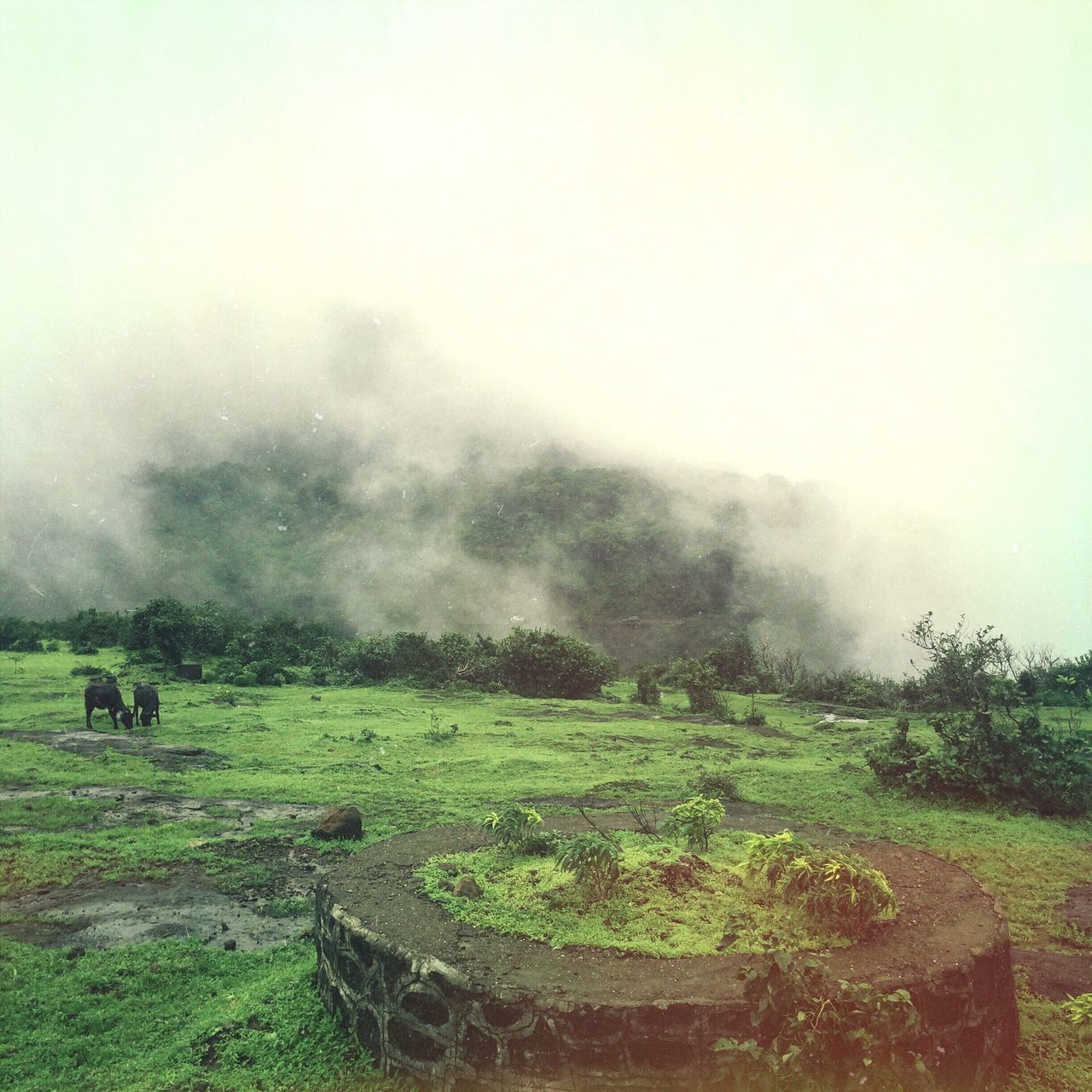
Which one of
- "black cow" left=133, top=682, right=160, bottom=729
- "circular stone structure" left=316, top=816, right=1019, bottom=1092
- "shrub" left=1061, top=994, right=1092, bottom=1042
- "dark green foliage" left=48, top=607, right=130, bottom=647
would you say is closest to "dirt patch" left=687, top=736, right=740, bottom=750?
"circular stone structure" left=316, top=816, right=1019, bottom=1092

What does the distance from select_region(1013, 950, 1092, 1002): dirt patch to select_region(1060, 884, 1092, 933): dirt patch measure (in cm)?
94

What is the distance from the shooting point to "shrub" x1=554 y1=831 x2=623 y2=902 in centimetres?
580

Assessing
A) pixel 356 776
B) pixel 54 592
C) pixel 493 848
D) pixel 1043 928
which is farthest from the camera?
pixel 54 592

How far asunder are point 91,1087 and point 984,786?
42.5ft

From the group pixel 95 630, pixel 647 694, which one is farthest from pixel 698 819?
pixel 95 630

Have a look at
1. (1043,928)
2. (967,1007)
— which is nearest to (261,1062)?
(967,1007)

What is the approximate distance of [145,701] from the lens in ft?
63.5

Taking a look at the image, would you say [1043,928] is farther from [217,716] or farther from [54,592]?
[54,592]

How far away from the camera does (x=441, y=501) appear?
99812mm

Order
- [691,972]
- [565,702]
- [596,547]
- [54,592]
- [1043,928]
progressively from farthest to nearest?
1. [596,547]
2. [54,592]
3. [565,702]
4. [1043,928]
5. [691,972]

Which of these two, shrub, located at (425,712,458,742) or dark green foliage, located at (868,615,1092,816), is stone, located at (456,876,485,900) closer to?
dark green foliage, located at (868,615,1092,816)

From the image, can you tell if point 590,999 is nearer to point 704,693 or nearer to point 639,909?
point 639,909

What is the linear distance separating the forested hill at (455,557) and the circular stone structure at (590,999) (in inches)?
2662

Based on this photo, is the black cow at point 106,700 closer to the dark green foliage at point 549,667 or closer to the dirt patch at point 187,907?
the dirt patch at point 187,907
